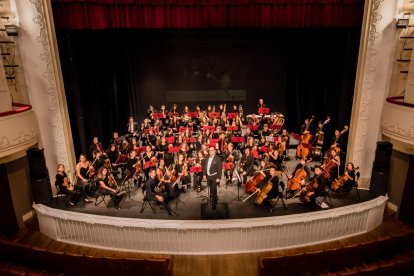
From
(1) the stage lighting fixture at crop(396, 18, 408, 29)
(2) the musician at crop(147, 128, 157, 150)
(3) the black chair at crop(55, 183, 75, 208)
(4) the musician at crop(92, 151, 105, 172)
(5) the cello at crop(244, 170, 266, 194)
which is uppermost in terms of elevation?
(1) the stage lighting fixture at crop(396, 18, 408, 29)

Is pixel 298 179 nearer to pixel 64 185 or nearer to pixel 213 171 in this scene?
pixel 213 171

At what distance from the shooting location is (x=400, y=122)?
720 centimetres

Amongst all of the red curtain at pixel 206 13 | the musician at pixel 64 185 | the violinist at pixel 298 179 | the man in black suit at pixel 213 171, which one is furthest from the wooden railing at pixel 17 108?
the violinist at pixel 298 179

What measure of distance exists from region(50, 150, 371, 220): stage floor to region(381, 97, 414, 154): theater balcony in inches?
62.4

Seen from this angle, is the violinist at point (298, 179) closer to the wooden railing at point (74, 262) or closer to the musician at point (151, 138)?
the wooden railing at point (74, 262)

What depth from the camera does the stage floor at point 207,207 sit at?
729 cm

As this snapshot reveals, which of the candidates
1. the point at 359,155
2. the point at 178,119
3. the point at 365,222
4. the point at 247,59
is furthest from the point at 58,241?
the point at 247,59

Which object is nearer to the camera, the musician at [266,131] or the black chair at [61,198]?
the black chair at [61,198]

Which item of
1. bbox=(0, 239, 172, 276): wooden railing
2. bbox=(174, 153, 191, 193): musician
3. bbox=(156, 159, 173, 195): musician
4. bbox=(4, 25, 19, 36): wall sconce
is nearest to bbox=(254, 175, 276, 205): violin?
bbox=(174, 153, 191, 193): musician

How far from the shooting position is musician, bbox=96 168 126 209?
757 centimetres

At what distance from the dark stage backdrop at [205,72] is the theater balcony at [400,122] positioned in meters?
1.93

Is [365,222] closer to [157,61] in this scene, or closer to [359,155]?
[359,155]

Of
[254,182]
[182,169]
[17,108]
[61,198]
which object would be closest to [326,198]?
[254,182]

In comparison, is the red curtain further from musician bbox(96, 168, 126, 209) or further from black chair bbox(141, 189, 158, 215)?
black chair bbox(141, 189, 158, 215)
